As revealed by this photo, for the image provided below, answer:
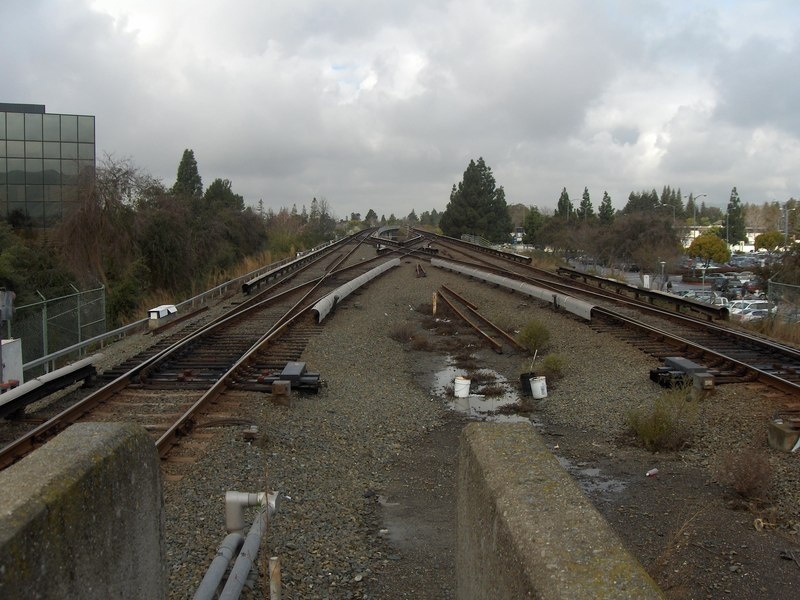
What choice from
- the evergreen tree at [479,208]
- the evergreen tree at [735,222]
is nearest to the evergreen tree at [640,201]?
the evergreen tree at [735,222]

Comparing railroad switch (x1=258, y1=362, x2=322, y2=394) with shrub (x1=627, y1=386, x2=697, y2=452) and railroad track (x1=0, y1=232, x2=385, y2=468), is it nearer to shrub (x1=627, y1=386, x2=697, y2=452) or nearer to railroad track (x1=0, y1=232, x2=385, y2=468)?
railroad track (x1=0, y1=232, x2=385, y2=468)

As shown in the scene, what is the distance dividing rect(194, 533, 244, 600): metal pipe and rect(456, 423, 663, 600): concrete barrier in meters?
1.74

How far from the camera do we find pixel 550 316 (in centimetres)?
2105

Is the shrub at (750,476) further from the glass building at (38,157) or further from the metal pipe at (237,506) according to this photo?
the glass building at (38,157)

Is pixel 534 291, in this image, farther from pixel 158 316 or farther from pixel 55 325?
pixel 55 325

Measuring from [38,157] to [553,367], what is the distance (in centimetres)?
3810

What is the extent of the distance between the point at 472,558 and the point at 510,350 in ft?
46.9

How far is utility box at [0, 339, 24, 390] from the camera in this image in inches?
465

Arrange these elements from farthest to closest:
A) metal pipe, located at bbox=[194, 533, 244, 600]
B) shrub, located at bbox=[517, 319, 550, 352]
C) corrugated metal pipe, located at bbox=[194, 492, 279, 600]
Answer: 1. shrub, located at bbox=[517, 319, 550, 352]
2. corrugated metal pipe, located at bbox=[194, 492, 279, 600]
3. metal pipe, located at bbox=[194, 533, 244, 600]

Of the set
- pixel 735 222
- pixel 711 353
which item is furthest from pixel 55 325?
pixel 735 222

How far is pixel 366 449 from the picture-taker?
31.8 feet

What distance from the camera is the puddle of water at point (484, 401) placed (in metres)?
12.3

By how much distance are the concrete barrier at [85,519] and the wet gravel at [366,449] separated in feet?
5.21

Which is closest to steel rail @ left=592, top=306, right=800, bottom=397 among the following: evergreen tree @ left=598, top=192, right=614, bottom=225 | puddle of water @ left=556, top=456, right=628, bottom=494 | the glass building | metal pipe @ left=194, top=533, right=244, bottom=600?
puddle of water @ left=556, top=456, right=628, bottom=494
